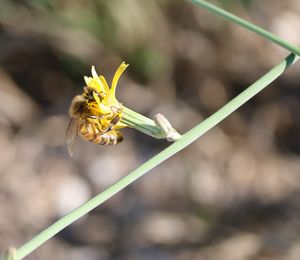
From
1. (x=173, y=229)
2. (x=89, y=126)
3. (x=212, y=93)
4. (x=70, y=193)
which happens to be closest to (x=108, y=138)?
(x=89, y=126)

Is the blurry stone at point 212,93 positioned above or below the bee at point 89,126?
above

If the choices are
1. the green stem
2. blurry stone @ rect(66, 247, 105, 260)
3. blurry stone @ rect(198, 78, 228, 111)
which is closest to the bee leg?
the green stem

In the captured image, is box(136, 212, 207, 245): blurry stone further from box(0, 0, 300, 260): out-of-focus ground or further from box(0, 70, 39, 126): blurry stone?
box(0, 70, 39, 126): blurry stone

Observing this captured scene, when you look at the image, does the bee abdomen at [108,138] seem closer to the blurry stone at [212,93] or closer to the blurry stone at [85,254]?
the blurry stone at [85,254]

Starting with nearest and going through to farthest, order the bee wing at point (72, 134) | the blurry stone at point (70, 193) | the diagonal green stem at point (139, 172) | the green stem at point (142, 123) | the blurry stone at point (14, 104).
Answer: the diagonal green stem at point (139, 172), the green stem at point (142, 123), the bee wing at point (72, 134), the blurry stone at point (70, 193), the blurry stone at point (14, 104)

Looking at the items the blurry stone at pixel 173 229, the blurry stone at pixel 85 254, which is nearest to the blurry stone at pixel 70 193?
the blurry stone at pixel 85 254

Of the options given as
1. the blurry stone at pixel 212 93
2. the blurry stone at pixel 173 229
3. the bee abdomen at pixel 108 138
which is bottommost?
the bee abdomen at pixel 108 138

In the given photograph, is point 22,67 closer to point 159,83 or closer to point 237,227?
point 159,83

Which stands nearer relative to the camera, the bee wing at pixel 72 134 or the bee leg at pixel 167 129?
the bee leg at pixel 167 129
